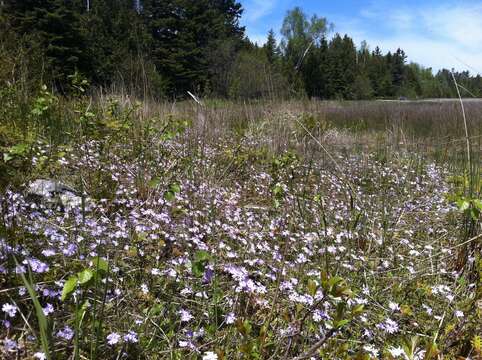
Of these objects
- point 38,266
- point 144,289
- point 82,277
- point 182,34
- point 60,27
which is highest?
point 182,34

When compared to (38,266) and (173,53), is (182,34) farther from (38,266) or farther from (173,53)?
(38,266)

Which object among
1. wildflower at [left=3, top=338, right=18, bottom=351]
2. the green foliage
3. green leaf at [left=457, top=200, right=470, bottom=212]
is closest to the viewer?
the green foliage

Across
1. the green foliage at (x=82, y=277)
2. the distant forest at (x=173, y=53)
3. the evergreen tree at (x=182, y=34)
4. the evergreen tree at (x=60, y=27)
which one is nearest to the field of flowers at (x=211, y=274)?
the green foliage at (x=82, y=277)

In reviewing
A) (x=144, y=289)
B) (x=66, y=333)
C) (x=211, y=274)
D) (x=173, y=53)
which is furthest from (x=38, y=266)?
(x=173, y=53)

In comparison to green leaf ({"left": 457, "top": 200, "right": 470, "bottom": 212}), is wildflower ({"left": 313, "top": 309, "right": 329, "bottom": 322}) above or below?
below

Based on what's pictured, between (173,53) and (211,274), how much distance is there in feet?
135

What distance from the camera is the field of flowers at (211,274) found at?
1.56 metres

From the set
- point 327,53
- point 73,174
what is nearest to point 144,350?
point 73,174

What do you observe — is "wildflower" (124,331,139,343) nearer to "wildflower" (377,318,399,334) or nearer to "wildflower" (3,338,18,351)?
"wildflower" (3,338,18,351)

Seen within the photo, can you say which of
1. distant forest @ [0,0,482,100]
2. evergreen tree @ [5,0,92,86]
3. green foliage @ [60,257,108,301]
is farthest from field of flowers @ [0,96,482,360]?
evergreen tree @ [5,0,92,86]

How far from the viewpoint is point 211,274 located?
1595 mm

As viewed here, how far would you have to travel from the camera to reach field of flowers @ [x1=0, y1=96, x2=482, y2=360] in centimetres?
156

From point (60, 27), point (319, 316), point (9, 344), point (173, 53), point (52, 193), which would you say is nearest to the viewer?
point (9, 344)

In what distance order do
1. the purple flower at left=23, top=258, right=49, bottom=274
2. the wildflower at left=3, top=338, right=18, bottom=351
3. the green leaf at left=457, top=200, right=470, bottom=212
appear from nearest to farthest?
the wildflower at left=3, top=338, right=18, bottom=351
the purple flower at left=23, top=258, right=49, bottom=274
the green leaf at left=457, top=200, right=470, bottom=212
